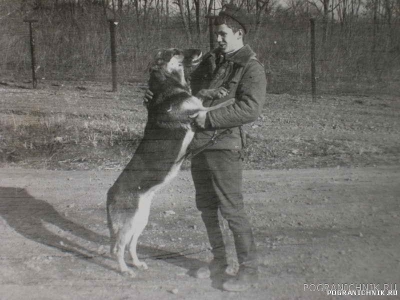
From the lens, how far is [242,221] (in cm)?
168

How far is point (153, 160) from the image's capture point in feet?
5.72

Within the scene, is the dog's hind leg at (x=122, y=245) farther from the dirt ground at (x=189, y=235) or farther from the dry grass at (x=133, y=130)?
the dry grass at (x=133, y=130)

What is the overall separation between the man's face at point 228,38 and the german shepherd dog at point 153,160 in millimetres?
223

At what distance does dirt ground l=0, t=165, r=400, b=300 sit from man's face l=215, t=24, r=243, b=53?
87cm

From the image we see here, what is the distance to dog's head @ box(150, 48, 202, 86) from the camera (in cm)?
184

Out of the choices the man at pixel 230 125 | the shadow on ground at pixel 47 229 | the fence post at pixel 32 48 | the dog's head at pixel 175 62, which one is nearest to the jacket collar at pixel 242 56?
the man at pixel 230 125

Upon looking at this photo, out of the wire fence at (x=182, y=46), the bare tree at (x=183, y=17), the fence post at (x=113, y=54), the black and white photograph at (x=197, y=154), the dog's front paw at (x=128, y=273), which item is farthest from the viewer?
the fence post at (x=113, y=54)

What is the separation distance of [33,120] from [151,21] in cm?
182

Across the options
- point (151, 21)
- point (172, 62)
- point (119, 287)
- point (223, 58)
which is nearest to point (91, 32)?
point (151, 21)

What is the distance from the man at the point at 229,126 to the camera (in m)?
1.57

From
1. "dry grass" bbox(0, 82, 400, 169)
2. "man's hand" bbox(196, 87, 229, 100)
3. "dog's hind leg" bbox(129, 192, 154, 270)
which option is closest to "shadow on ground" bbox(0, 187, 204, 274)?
"dog's hind leg" bbox(129, 192, 154, 270)

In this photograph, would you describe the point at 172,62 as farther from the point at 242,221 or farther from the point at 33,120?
the point at 33,120

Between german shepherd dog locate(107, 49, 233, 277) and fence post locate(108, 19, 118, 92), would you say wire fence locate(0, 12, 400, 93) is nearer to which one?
fence post locate(108, 19, 118, 92)

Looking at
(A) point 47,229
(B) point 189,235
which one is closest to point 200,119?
(B) point 189,235
